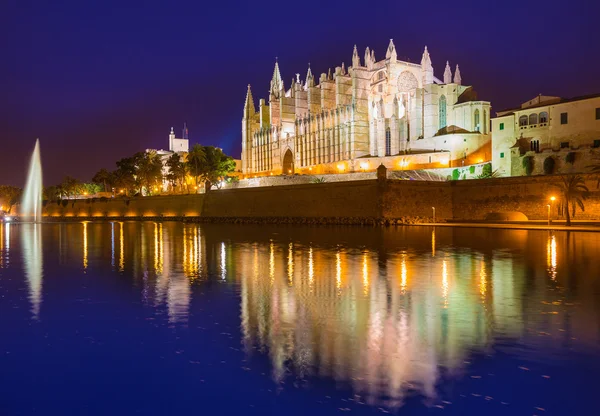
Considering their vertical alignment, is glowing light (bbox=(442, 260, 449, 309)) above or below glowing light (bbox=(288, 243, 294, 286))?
below

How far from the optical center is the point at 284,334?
744 cm

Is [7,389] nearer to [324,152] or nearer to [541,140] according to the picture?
[541,140]

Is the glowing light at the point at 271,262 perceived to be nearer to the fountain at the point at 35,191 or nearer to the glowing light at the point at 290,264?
the glowing light at the point at 290,264

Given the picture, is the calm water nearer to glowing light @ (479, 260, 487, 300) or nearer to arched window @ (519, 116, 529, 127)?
glowing light @ (479, 260, 487, 300)

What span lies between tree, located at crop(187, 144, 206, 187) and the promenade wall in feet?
44.8

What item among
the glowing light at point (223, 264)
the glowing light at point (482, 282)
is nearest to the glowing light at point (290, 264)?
the glowing light at point (223, 264)

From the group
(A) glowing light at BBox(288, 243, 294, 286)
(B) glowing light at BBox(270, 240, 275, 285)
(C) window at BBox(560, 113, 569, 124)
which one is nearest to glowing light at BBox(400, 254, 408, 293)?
(A) glowing light at BBox(288, 243, 294, 286)

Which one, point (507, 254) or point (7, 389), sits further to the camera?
point (507, 254)

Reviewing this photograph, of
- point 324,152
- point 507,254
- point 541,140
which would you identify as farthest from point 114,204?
point 507,254

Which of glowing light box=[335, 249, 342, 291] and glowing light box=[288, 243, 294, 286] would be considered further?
glowing light box=[288, 243, 294, 286]

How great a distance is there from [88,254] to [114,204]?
51640mm

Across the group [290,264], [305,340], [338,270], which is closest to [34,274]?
[290,264]

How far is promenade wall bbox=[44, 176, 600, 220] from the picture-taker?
1340 inches

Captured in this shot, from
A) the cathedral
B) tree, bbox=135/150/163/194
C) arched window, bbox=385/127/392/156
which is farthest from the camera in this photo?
tree, bbox=135/150/163/194
